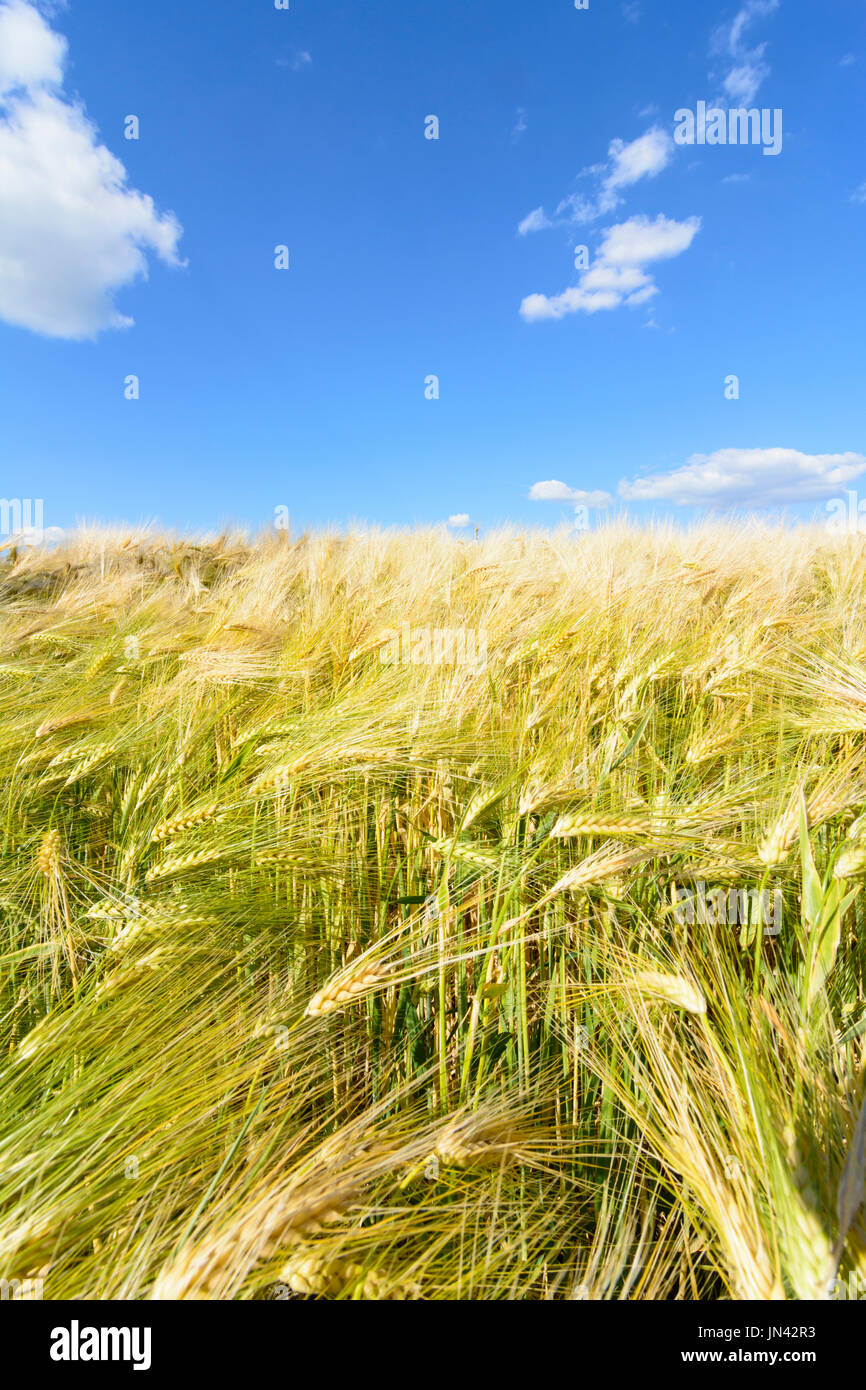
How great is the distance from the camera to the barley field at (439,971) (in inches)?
24.0

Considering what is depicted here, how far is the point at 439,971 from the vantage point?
1.00m

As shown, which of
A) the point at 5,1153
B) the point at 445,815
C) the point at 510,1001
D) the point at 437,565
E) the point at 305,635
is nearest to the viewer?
the point at 5,1153

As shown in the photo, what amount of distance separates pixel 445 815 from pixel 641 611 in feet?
4.06

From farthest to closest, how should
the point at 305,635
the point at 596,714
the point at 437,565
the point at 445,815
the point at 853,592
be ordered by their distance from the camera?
1. the point at 437,565
2. the point at 853,592
3. the point at 305,635
4. the point at 596,714
5. the point at 445,815

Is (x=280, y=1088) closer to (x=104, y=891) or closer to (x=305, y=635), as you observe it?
(x=104, y=891)

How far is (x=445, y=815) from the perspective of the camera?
4.58 feet


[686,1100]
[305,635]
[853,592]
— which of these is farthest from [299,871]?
[853,592]

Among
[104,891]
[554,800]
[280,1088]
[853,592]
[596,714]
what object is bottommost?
[280,1088]

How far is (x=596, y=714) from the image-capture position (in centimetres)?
159

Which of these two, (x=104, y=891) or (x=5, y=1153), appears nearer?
(x=5, y=1153)

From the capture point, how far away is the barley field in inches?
24.0

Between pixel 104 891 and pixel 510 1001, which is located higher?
pixel 104 891

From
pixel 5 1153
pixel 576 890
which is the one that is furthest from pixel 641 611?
pixel 5 1153

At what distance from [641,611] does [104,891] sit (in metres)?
1.88
